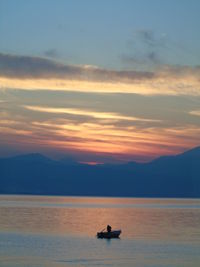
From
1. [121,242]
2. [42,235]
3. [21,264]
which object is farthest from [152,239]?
[21,264]

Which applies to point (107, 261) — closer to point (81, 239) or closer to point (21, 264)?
point (21, 264)

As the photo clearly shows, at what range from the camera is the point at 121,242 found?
225ft

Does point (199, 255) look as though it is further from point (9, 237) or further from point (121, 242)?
point (9, 237)

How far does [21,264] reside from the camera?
48.9 metres

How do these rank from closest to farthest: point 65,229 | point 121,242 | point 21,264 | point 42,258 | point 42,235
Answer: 1. point 21,264
2. point 42,258
3. point 121,242
4. point 42,235
5. point 65,229

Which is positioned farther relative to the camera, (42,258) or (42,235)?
(42,235)

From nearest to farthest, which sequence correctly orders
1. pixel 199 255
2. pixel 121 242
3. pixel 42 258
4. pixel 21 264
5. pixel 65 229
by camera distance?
1. pixel 21 264
2. pixel 42 258
3. pixel 199 255
4. pixel 121 242
5. pixel 65 229

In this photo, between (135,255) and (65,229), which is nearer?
(135,255)

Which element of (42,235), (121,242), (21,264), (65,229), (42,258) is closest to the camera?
(21,264)

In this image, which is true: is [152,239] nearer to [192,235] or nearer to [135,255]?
[192,235]

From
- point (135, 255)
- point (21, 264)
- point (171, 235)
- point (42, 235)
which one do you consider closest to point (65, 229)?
point (42, 235)

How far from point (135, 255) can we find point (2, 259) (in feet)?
40.3

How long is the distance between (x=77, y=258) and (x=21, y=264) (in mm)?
5924

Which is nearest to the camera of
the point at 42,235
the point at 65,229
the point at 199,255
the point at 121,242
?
the point at 199,255
